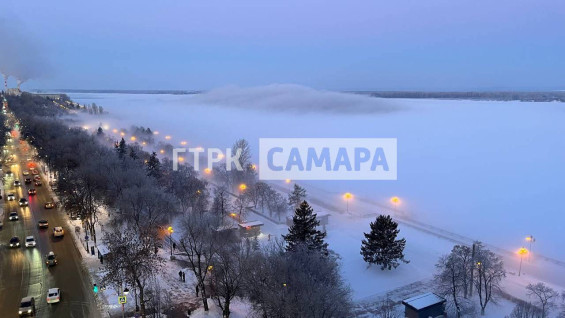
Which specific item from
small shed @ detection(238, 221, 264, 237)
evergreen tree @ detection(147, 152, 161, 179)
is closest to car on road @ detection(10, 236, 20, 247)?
evergreen tree @ detection(147, 152, 161, 179)

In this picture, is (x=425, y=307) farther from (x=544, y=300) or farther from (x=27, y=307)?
(x=27, y=307)

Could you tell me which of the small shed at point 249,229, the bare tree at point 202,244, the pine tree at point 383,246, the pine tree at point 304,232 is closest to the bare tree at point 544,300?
the pine tree at point 383,246

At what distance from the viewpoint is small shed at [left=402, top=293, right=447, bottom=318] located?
66.7ft

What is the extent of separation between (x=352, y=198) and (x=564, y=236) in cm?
2188

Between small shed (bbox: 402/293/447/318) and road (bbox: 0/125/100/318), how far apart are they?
1586 centimetres

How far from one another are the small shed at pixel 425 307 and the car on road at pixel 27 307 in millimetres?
18673

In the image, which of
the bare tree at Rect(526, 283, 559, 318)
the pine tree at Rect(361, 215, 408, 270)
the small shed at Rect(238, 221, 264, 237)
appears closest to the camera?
the bare tree at Rect(526, 283, 559, 318)

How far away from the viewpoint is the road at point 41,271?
1983cm

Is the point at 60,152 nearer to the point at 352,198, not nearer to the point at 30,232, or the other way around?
the point at 30,232

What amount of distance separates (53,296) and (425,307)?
19082 millimetres

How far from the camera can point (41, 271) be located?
23781mm

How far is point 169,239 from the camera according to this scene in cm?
3120

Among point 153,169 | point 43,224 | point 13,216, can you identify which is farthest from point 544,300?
point 13,216

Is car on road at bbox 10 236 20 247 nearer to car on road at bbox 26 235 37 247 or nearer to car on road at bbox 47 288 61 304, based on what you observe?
car on road at bbox 26 235 37 247
